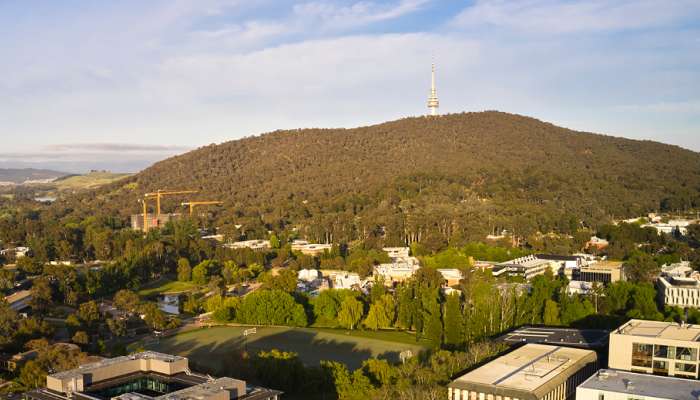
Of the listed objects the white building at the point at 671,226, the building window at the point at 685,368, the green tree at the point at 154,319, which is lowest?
the green tree at the point at 154,319

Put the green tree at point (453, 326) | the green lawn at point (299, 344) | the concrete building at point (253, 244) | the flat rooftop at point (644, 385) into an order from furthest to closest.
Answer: the concrete building at point (253, 244) → the green lawn at point (299, 344) → the green tree at point (453, 326) → the flat rooftop at point (644, 385)

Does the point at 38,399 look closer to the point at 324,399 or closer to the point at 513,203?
the point at 324,399

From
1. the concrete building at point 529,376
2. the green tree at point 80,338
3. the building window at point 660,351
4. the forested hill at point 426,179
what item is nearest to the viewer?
the concrete building at point 529,376

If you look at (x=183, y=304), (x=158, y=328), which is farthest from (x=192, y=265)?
(x=158, y=328)

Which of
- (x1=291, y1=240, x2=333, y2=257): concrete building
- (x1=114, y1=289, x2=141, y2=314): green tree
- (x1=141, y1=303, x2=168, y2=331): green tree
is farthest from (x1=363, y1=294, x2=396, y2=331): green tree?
(x1=291, y1=240, x2=333, y2=257): concrete building

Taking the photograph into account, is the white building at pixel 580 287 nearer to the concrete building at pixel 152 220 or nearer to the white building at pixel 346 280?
the white building at pixel 346 280

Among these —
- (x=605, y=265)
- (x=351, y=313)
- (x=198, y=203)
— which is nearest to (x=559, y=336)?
(x=351, y=313)

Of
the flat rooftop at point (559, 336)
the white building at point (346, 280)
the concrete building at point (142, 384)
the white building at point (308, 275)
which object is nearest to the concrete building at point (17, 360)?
the concrete building at point (142, 384)
